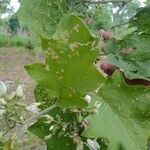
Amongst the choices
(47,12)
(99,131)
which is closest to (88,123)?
(99,131)

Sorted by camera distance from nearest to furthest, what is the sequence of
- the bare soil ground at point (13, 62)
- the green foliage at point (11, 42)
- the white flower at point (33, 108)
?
the white flower at point (33, 108) → the bare soil ground at point (13, 62) → the green foliage at point (11, 42)

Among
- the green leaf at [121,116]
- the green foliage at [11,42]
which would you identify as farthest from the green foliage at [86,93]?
the green foliage at [11,42]

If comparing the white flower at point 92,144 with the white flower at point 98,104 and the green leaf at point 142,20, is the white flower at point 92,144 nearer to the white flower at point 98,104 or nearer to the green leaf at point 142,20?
the white flower at point 98,104

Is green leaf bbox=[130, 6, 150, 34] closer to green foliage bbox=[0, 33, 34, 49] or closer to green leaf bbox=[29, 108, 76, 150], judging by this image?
green leaf bbox=[29, 108, 76, 150]

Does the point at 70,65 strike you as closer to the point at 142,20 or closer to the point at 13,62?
the point at 142,20

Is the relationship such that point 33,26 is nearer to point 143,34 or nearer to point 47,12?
point 47,12

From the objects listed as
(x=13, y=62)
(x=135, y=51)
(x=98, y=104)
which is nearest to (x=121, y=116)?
(x=98, y=104)
